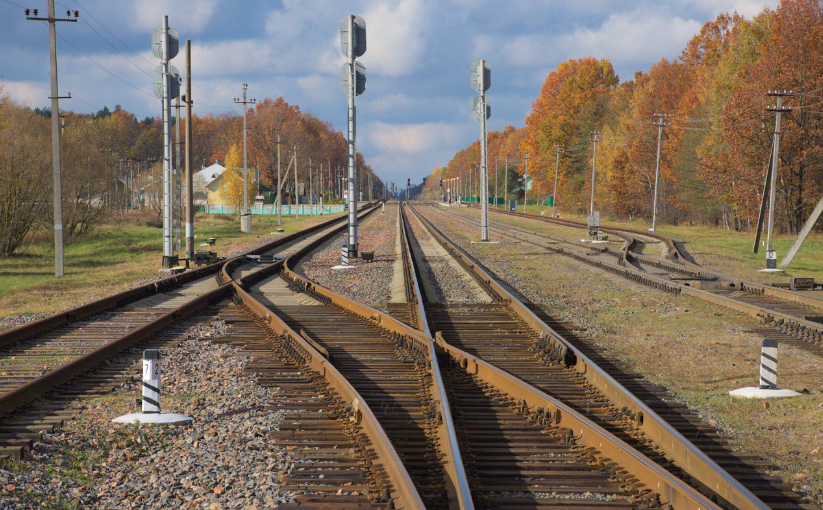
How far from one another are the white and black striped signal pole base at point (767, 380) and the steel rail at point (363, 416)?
14.5 feet

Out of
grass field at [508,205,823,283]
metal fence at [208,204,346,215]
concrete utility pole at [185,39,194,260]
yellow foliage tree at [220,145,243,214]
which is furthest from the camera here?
metal fence at [208,204,346,215]

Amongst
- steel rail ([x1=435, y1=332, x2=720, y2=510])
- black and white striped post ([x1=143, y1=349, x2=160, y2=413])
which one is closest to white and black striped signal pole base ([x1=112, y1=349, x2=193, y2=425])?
black and white striped post ([x1=143, y1=349, x2=160, y2=413])

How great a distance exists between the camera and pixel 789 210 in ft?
139

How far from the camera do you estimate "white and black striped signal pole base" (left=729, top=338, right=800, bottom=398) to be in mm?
7934

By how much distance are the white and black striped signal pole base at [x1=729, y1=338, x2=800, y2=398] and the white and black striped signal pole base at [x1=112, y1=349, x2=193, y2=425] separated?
6.13 meters

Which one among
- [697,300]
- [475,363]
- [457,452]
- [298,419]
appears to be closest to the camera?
[457,452]

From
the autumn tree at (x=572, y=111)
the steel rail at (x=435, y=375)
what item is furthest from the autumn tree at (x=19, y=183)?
the autumn tree at (x=572, y=111)

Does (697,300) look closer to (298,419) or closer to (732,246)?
(298,419)

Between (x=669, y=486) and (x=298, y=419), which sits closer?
(x=669, y=486)

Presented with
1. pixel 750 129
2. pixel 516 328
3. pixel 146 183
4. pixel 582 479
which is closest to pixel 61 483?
pixel 582 479

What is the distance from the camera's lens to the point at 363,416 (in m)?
6.45

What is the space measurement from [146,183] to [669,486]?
2796 inches

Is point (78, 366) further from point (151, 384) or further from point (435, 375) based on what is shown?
point (435, 375)

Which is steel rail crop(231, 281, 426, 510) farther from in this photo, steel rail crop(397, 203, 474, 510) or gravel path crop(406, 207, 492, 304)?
gravel path crop(406, 207, 492, 304)
